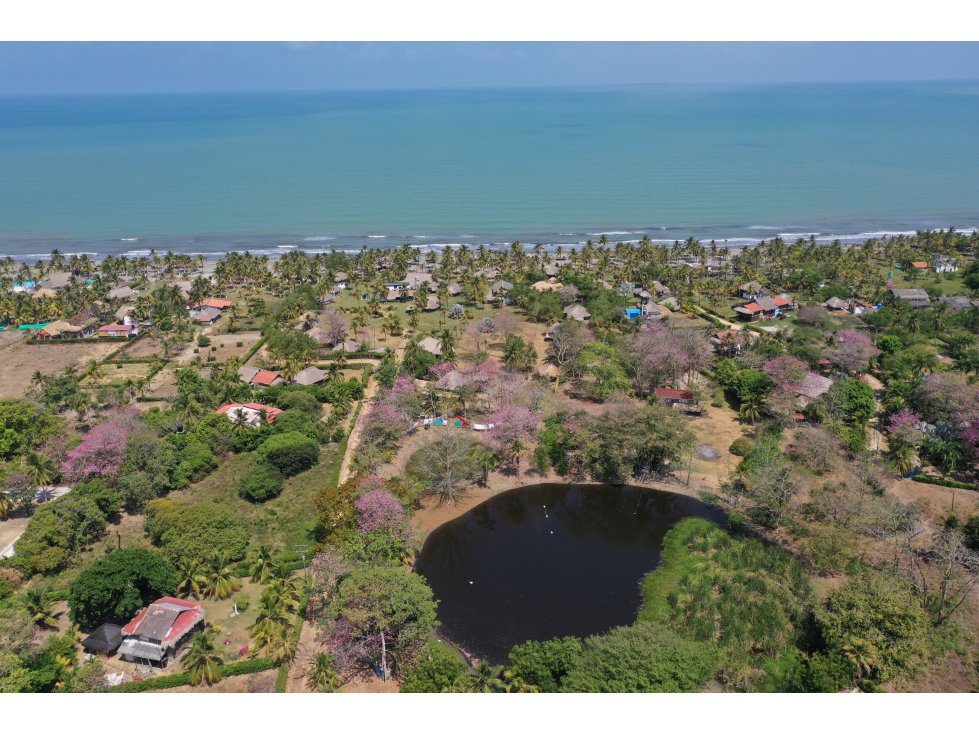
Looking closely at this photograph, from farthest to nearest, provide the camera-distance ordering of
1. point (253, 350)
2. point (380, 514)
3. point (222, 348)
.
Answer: point (222, 348), point (253, 350), point (380, 514)

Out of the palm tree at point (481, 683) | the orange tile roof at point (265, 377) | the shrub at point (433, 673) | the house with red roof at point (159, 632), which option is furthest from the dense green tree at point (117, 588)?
the orange tile roof at point (265, 377)

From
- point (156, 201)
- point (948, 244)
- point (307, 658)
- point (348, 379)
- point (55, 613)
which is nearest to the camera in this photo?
point (307, 658)

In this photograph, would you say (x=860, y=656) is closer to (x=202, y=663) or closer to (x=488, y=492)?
(x=488, y=492)

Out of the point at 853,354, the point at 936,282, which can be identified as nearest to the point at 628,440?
the point at 853,354

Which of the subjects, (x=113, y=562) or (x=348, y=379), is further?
(x=348, y=379)

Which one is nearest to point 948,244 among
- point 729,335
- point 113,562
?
point 729,335

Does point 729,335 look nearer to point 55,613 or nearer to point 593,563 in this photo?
point 593,563

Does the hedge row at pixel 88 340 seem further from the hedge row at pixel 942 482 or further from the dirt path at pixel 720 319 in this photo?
the hedge row at pixel 942 482
